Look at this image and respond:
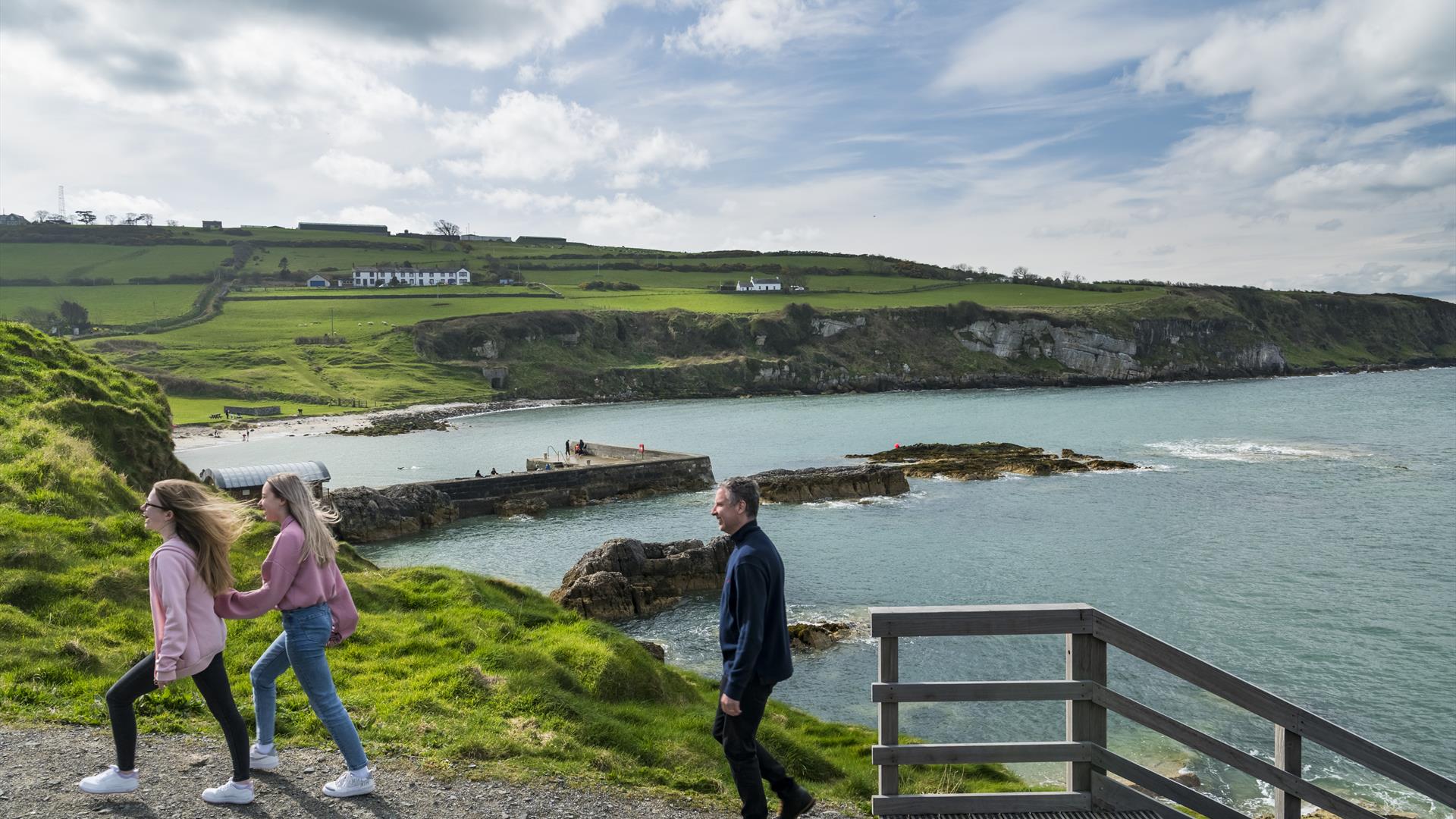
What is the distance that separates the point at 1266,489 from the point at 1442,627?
2551 centimetres

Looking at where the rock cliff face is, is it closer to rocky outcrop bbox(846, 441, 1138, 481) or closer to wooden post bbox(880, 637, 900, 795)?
rocky outcrop bbox(846, 441, 1138, 481)

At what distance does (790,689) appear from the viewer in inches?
758

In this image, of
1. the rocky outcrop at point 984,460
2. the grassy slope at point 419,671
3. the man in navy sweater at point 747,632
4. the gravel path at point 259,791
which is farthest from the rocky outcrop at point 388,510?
the man in navy sweater at point 747,632

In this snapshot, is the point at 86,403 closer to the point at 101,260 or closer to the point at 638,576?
the point at 638,576

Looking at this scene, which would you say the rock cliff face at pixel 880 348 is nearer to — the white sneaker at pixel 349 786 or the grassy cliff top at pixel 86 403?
the grassy cliff top at pixel 86 403

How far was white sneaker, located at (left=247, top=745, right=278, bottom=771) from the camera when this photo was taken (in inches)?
285

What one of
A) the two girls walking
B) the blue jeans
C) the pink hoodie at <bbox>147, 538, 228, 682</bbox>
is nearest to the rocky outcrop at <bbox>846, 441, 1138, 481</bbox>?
the blue jeans

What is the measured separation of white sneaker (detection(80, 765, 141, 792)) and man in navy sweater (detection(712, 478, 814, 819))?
4.54 meters

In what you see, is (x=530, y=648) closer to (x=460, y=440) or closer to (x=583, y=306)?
(x=460, y=440)

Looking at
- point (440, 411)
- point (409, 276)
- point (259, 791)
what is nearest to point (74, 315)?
point (409, 276)

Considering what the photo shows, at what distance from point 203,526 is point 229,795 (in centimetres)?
209

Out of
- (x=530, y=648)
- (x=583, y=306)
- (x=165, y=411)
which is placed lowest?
(x=530, y=648)

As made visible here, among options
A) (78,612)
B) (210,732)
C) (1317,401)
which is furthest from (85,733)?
(1317,401)

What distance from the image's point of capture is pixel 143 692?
667 cm
